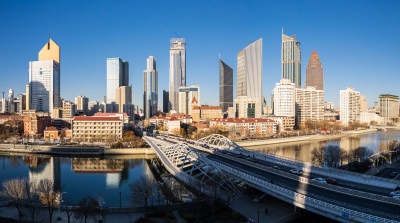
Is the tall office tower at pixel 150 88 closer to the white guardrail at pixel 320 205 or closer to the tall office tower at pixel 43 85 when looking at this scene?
the tall office tower at pixel 43 85

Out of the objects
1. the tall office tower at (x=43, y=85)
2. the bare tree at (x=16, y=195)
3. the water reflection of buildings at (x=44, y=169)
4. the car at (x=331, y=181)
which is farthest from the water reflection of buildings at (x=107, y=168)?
the tall office tower at (x=43, y=85)

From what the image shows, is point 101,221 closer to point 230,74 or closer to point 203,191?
point 203,191

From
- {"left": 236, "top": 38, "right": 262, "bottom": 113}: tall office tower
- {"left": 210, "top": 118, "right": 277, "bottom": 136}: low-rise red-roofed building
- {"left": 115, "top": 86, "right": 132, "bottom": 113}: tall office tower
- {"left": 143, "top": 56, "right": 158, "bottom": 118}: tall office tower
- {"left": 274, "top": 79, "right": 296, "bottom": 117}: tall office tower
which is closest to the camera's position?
{"left": 210, "top": 118, "right": 277, "bottom": 136}: low-rise red-roofed building

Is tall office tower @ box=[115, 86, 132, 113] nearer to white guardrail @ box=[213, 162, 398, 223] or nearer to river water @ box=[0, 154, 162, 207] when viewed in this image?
river water @ box=[0, 154, 162, 207]

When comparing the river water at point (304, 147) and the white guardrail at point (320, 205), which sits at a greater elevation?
the white guardrail at point (320, 205)

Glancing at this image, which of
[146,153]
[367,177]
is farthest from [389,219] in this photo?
[146,153]

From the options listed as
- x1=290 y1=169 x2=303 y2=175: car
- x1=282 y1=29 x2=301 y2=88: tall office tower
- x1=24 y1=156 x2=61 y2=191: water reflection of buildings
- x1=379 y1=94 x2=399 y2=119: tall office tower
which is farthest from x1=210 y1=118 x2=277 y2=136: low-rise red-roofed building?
x1=379 y1=94 x2=399 y2=119: tall office tower

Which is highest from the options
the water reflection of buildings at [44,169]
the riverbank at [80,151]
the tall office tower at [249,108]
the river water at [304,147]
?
the tall office tower at [249,108]
